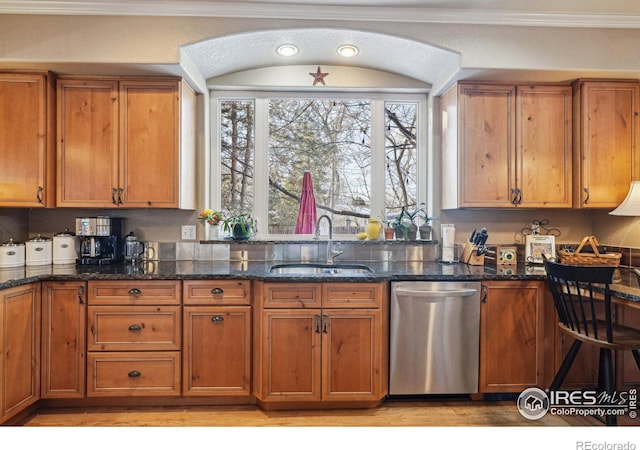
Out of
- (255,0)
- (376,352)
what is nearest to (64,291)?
(376,352)

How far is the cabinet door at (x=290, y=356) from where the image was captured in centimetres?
229

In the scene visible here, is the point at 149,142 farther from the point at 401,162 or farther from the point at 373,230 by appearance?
the point at 401,162

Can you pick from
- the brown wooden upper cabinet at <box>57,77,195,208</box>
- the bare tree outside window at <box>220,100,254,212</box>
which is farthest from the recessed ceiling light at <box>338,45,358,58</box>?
the brown wooden upper cabinet at <box>57,77,195,208</box>

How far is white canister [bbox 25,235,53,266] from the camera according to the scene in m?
2.57

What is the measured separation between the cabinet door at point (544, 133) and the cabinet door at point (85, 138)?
2871mm

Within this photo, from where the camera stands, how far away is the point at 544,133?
274 centimetres

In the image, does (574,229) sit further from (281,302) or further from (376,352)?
(281,302)

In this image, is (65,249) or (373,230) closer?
(65,249)

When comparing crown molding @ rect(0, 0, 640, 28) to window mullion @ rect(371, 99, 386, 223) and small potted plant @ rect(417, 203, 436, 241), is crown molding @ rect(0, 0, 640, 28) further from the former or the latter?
small potted plant @ rect(417, 203, 436, 241)

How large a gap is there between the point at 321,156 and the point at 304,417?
1.98 m

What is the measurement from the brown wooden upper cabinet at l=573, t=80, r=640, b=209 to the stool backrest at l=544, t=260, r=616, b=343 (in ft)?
2.92

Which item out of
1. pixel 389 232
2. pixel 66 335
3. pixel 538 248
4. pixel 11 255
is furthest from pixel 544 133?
pixel 11 255

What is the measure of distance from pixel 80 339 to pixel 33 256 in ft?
2.45

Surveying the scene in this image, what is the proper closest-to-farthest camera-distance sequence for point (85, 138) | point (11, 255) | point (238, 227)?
point (11, 255) < point (85, 138) < point (238, 227)
